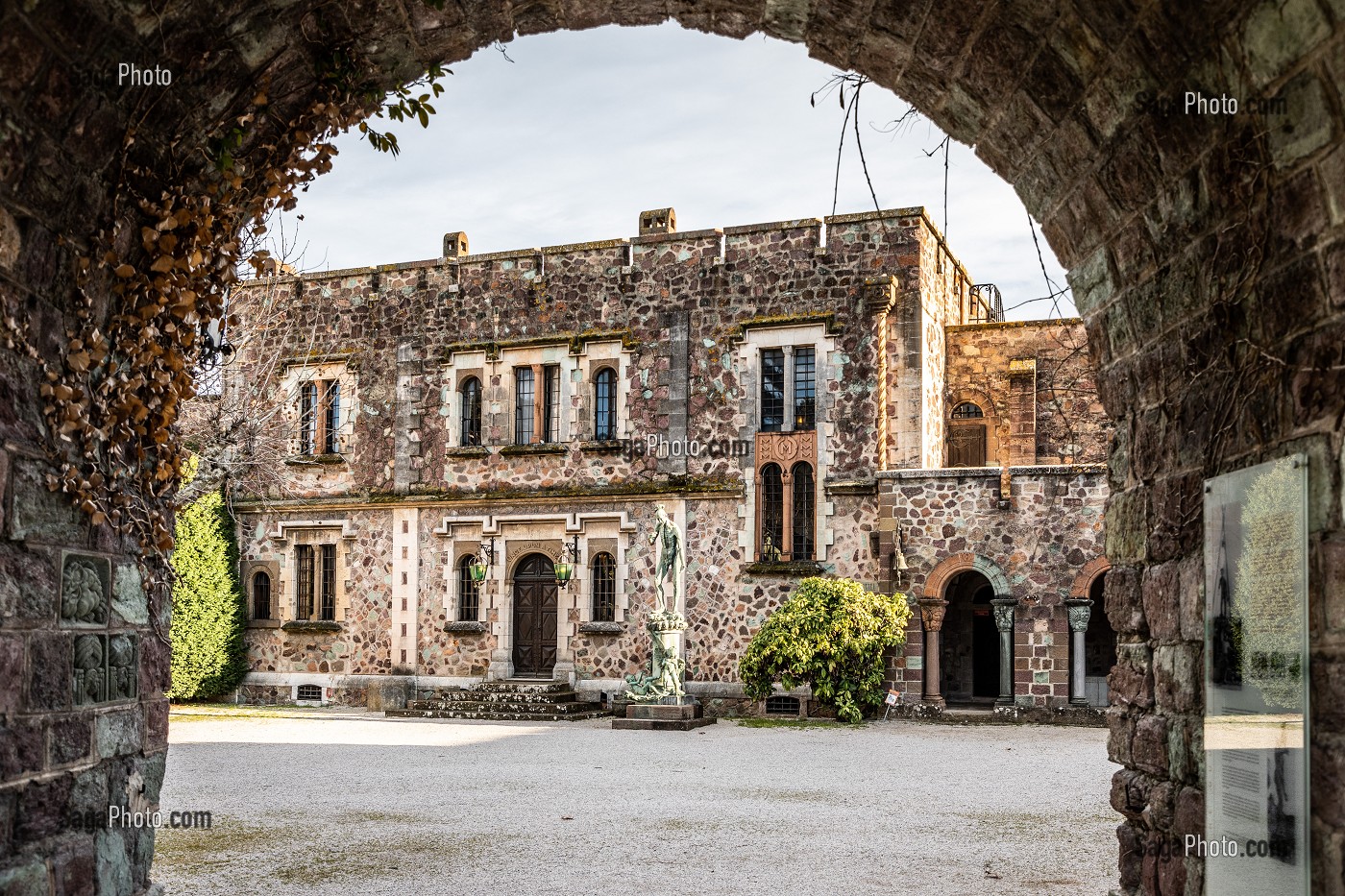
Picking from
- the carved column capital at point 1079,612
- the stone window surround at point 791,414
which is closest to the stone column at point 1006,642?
the carved column capital at point 1079,612

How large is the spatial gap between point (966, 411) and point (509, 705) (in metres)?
10.6

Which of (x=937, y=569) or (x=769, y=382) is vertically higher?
(x=769, y=382)

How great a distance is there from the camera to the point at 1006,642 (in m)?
20.3

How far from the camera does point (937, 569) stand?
67.4 ft

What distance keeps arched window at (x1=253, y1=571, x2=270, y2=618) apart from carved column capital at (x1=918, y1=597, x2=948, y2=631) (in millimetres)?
13427

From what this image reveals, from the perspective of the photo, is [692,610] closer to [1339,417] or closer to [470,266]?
[470,266]

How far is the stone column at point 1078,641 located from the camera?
773 inches

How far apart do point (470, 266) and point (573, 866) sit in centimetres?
1808

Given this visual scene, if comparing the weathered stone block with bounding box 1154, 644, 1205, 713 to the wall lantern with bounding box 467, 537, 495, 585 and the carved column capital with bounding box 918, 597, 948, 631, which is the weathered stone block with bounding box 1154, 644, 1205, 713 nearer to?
the carved column capital with bounding box 918, 597, 948, 631

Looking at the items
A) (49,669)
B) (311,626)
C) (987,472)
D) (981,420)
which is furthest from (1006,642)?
(49,669)

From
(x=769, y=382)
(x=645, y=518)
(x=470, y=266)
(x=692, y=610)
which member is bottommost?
(x=692, y=610)

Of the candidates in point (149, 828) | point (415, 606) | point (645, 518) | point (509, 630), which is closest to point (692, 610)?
point (645, 518)

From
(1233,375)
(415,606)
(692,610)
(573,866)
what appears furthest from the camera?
(415,606)

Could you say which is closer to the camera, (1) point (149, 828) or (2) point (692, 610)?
(1) point (149, 828)
